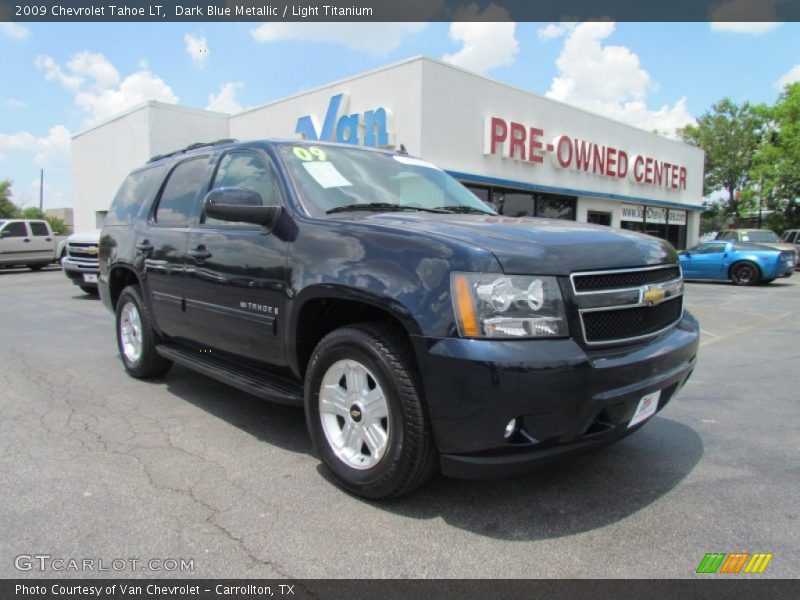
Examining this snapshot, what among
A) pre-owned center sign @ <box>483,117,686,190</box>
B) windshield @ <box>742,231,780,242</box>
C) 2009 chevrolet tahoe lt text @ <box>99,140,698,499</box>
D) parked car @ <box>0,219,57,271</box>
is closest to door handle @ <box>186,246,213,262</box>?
2009 chevrolet tahoe lt text @ <box>99,140,698,499</box>

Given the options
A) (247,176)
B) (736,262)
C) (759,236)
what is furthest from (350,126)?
(759,236)

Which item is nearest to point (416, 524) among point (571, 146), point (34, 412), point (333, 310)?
point (333, 310)

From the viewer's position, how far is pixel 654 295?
2.96m

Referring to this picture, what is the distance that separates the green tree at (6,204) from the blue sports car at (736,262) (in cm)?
5403

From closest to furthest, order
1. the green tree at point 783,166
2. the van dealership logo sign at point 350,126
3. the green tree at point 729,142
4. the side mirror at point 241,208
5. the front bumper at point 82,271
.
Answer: the side mirror at point 241,208, the front bumper at point 82,271, the van dealership logo sign at point 350,126, the green tree at point 783,166, the green tree at point 729,142

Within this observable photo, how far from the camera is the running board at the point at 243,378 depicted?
3361 mm

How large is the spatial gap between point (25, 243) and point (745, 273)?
2366 centimetres

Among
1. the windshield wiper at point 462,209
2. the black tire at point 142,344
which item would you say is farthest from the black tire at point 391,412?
the black tire at point 142,344

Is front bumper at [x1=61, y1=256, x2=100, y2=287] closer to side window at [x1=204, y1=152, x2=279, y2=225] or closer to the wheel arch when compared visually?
side window at [x1=204, y1=152, x2=279, y2=225]

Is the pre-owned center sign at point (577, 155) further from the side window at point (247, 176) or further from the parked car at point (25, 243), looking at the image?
the parked car at point (25, 243)

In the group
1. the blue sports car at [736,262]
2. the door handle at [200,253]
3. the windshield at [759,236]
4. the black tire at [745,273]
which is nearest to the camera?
the door handle at [200,253]

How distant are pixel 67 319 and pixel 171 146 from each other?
524 inches

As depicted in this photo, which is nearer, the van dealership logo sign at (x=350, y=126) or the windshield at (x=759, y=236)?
the van dealership logo sign at (x=350, y=126)

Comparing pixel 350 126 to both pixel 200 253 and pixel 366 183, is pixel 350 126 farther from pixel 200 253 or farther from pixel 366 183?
pixel 366 183
